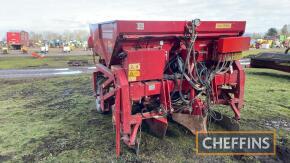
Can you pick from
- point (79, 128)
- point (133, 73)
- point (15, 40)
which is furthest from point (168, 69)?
point (15, 40)

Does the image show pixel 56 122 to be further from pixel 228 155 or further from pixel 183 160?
pixel 228 155

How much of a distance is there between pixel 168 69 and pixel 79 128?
6.24 ft

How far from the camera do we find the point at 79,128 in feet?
14.4

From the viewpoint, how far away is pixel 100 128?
4352mm

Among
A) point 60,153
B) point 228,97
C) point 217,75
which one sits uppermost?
point 217,75

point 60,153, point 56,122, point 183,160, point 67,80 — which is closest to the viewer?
point 183,160

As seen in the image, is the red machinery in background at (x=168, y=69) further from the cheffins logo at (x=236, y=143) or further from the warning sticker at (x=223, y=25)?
the cheffins logo at (x=236, y=143)

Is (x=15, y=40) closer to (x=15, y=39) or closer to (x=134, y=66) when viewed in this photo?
(x=15, y=39)

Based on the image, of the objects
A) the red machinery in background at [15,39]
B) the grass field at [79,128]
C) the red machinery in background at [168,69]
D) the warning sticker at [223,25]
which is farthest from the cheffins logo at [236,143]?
the red machinery in background at [15,39]

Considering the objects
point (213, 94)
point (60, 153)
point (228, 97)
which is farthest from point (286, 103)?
point (60, 153)

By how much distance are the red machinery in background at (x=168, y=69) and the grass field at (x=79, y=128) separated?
0.29m

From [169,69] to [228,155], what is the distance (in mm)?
1487

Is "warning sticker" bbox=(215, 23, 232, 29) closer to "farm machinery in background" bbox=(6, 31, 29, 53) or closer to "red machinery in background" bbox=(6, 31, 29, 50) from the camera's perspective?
"farm machinery in background" bbox=(6, 31, 29, 53)

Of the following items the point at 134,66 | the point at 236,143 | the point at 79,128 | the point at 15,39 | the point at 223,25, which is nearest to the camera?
the point at 134,66
